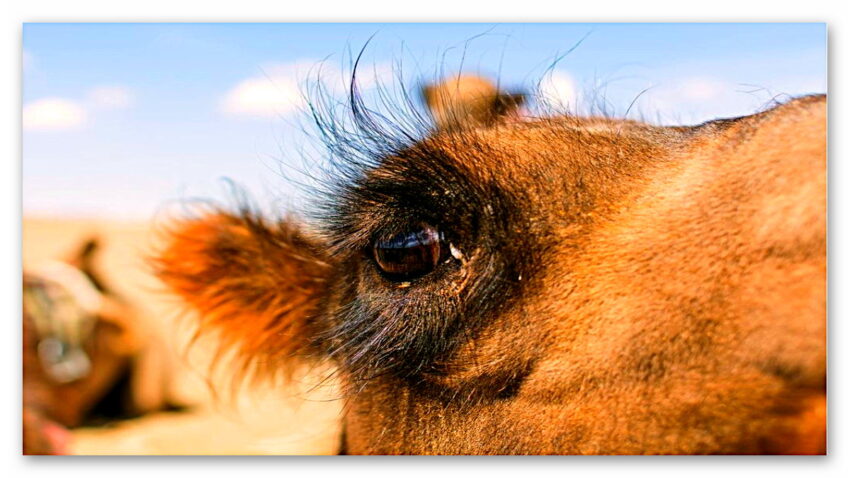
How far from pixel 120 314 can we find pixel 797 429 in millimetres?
5892

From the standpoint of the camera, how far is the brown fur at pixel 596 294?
1.00 metres

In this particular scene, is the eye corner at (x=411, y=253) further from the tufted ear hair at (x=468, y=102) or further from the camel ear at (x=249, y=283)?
the camel ear at (x=249, y=283)

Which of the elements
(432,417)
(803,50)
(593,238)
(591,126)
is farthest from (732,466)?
(803,50)

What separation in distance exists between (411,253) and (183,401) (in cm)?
559

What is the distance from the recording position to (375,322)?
57.5 inches

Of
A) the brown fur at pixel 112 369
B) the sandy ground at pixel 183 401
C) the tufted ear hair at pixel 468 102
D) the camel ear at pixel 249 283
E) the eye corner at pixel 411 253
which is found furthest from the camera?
the brown fur at pixel 112 369

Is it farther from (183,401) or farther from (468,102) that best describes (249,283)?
(183,401)

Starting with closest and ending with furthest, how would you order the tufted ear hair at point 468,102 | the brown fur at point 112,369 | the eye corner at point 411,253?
1. the eye corner at point 411,253
2. the tufted ear hair at point 468,102
3. the brown fur at point 112,369

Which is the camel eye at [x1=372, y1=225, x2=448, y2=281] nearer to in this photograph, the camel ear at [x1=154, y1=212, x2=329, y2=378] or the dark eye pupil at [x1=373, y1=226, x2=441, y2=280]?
the dark eye pupil at [x1=373, y1=226, x2=441, y2=280]

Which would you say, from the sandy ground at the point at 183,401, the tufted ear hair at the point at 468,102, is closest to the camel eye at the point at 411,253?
the tufted ear hair at the point at 468,102

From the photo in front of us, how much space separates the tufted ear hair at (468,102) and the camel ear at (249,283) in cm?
45

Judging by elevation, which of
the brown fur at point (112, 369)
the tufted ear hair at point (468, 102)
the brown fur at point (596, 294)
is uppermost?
the tufted ear hair at point (468, 102)

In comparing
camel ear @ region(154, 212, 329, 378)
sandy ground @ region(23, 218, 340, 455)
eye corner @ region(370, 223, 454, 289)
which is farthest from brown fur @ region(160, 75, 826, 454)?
sandy ground @ region(23, 218, 340, 455)

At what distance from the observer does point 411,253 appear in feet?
4.50
